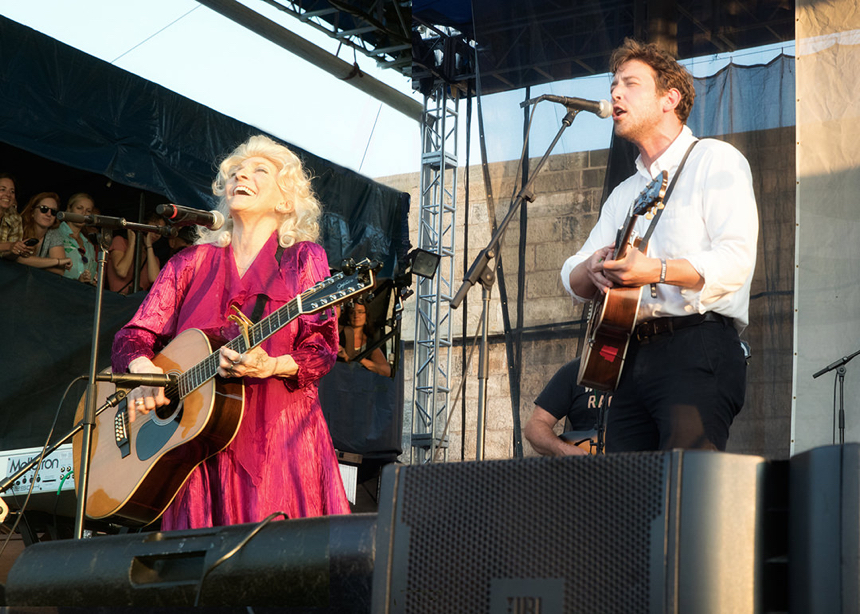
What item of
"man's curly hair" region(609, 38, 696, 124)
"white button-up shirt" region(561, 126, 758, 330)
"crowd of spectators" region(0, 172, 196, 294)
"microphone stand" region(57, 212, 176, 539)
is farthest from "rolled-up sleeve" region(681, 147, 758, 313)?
"crowd of spectators" region(0, 172, 196, 294)

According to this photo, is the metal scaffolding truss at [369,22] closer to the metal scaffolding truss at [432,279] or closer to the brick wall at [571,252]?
the metal scaffolding truss at [432,279]

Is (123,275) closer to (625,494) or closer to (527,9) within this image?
(527,9)

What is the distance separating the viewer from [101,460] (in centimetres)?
335

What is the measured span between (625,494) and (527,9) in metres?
4.06

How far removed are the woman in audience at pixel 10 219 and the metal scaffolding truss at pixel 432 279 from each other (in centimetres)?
401

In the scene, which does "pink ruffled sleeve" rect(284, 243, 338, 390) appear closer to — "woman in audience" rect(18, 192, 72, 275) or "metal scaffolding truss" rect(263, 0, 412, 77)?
"woman in audience" rect(18, 192, 72, 275)

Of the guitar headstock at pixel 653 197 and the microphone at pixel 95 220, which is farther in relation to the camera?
the microphone at pixel 95 220

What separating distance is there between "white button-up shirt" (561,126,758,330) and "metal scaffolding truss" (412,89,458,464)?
6324 millimetres

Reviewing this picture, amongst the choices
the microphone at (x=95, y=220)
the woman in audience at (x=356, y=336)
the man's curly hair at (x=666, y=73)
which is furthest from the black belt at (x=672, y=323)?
the woman in audience at (x=356, y=336)

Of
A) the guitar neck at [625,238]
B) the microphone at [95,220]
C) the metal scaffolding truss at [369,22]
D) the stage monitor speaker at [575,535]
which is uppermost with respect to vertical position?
the metal scaffolding truss at [369,22]

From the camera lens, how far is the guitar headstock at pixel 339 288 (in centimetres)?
304

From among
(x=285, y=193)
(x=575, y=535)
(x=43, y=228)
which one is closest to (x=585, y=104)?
(x=285, y=193)

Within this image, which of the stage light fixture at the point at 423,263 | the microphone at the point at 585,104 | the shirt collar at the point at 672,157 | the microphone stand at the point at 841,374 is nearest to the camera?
the shirt collar at the point at 672,157

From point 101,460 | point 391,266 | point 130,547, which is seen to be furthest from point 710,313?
point 391,266
